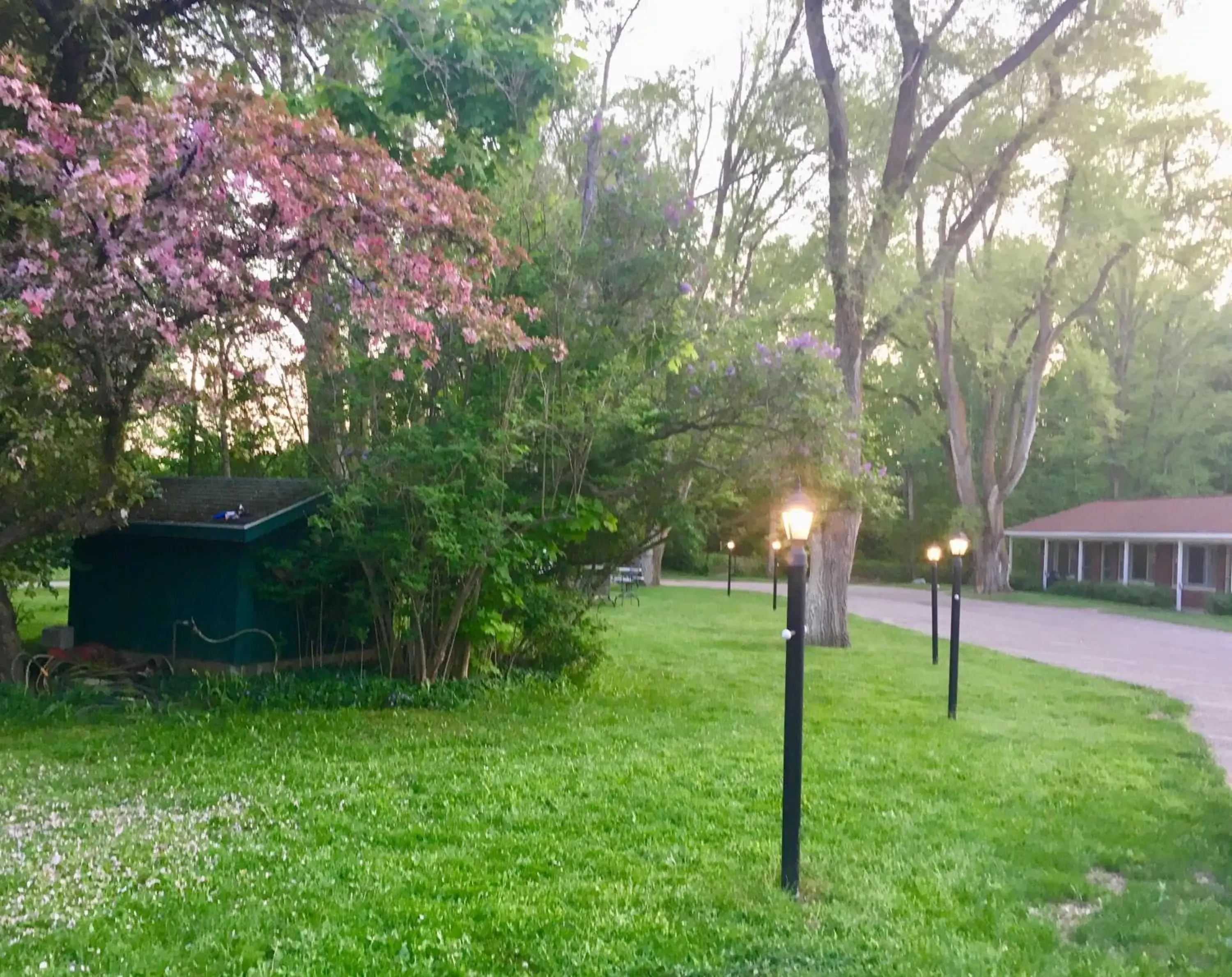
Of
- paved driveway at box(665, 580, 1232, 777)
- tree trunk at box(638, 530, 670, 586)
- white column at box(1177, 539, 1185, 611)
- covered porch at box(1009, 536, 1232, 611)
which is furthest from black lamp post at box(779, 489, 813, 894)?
white column at box(1177, 539, 1185, 611)

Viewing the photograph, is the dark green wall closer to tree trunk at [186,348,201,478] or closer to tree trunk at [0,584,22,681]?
tree trunk at [186,348,201,478]

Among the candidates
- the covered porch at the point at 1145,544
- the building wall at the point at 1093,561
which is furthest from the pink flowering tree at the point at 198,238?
the building wall at the point at 1093,561

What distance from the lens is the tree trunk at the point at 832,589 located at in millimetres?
15672

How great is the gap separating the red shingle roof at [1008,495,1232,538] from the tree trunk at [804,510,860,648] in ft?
59.6

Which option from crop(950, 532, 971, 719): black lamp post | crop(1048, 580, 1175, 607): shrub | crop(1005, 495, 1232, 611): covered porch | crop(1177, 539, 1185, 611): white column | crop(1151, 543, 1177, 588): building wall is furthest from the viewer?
crop(1151, 543, 1177, 588): building wall

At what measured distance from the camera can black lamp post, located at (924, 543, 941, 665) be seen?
39.9ft

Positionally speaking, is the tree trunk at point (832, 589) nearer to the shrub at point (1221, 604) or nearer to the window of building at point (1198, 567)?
the shrub at point (1221, 604)

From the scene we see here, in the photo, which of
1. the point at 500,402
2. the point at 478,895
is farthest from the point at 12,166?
the point at 478,895

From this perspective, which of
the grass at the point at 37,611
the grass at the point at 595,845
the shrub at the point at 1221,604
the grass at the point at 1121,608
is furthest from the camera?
the shrub at the point at 1221,604

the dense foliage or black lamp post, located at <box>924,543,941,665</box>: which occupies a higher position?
the dense foliage

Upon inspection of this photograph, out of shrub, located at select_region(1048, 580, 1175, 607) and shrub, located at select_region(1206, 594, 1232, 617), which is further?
shrub, located at select_region(1048, 580, 1175, 607)

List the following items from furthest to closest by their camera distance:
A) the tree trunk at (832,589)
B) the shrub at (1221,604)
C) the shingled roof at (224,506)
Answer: the shrub at (1221,604), the tree trunk at (832,589), the shingled roof at (224,506)

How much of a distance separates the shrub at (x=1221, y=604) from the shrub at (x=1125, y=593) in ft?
9.59

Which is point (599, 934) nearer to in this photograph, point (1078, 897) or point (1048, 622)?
point (1078, 897)
